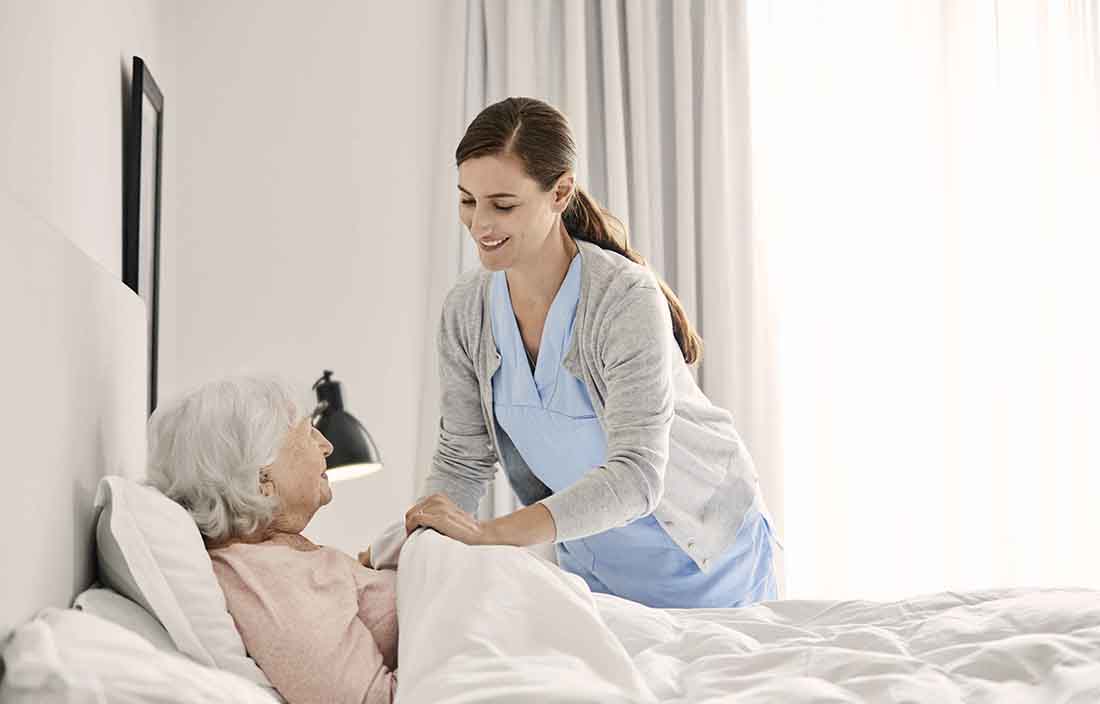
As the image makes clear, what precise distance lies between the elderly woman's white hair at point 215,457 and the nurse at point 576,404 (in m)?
0.26

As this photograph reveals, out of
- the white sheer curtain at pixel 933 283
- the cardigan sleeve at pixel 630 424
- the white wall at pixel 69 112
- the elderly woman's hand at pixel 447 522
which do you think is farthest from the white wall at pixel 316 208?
the elderly woman's hand at pixel 447 522

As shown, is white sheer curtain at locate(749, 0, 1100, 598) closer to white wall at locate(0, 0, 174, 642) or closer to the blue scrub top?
the blue scrub top

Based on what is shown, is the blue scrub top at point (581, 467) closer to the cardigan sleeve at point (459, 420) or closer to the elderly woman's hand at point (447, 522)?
the cardigan sleeve at point (459, 420)

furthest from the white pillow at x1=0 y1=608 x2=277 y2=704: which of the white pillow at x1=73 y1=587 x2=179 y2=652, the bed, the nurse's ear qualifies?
the nurse's ear

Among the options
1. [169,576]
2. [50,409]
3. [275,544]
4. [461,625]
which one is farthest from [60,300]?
[461,625]

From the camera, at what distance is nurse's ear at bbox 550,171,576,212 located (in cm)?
192

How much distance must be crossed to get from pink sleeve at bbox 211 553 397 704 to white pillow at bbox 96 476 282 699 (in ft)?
0.06

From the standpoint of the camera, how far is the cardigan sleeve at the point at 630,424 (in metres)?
1.73

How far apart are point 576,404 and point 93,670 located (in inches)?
45.1

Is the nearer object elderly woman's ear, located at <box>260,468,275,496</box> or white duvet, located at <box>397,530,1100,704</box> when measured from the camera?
white duvet, located at <box>397,530,1100,704</box>

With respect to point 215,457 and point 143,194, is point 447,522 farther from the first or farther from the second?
point 143,194

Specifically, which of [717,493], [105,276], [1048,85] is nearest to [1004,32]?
[1048,85]

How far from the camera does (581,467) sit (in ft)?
6.73

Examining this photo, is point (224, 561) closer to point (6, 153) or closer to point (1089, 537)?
point (6, 153)
